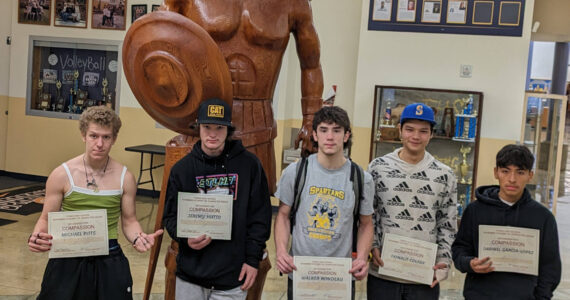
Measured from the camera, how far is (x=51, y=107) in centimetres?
754

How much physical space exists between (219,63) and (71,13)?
5622 millimetres

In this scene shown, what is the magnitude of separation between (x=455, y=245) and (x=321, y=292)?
0.57 meters

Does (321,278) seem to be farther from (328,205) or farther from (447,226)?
(447,226)

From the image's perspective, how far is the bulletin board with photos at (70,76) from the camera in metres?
7.25

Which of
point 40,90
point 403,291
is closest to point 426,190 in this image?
point 403,291

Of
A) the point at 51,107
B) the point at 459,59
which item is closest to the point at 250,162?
the point at 459,59

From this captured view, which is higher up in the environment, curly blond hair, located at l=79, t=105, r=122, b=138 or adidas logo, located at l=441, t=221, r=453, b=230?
curly blond hair, located at l=79, t=105, r=122, b=138

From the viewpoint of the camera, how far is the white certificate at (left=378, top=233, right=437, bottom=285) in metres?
2.14

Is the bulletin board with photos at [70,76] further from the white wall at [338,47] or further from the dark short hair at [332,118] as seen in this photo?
the dark short hair at [332,118]

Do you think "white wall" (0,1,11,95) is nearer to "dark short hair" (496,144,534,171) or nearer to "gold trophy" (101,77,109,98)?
"gold trophy" (101,77,109,98)

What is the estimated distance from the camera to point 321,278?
203 centimetres

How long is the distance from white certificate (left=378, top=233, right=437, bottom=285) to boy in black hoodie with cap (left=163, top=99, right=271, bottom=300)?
46 centimetres

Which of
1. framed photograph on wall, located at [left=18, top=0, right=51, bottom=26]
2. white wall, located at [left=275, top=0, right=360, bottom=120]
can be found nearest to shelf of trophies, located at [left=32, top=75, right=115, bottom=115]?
framed photograph on wall, located at [left=18, top=0, right=51, bottom=26]

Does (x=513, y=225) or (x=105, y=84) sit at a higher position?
(x=105, y=84)
